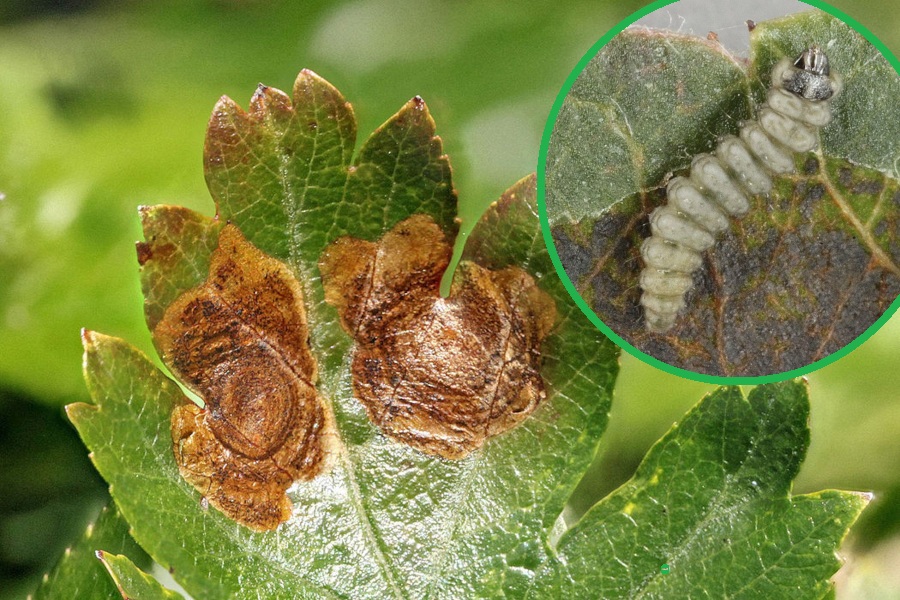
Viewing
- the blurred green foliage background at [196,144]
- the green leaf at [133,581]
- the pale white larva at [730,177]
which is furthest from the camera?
the blurred green foliage background at [196,144]

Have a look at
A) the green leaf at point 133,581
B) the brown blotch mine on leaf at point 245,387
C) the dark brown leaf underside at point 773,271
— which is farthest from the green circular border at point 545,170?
the green leaf at point 133,581

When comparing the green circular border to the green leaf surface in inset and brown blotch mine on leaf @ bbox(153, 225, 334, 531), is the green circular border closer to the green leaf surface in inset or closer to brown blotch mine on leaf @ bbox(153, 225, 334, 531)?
the green leaf surface in inset

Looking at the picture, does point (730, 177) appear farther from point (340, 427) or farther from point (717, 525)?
point (340, 427)

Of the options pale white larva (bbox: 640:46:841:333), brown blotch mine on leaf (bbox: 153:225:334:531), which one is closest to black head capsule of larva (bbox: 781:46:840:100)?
pale white larva (bbox: 640:46:841:333)

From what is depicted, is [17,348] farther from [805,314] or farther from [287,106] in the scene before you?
[805,314]

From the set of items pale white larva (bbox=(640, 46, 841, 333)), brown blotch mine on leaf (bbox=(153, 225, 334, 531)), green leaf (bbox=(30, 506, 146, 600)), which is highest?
pale white larva (bbox=(640, 46, 841, 333))

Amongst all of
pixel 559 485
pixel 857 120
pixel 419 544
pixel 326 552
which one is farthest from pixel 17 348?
pixel 857 120

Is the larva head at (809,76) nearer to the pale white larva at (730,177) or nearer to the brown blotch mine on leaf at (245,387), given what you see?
the pale white larva at (730,177)
